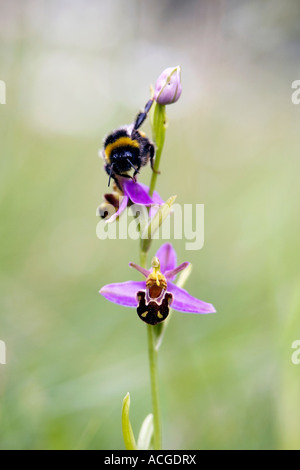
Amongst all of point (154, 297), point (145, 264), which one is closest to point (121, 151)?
point (145, 264)

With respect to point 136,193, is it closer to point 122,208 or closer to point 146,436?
point 122,208

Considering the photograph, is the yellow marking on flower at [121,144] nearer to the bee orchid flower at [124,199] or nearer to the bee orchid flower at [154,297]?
the bee orchid flower at [124,199]

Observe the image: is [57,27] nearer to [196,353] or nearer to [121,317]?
[121,317]

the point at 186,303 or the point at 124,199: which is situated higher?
the point at 124,199

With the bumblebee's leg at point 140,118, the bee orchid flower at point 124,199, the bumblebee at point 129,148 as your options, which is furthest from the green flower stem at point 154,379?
the bumblebee's leg at point 140,118

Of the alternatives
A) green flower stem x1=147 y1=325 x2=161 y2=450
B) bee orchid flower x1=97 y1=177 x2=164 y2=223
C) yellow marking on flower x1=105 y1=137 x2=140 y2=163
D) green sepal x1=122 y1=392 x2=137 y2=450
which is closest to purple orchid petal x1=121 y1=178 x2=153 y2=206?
bee orchid flower x1=97 y1=177 x2=164 y2=223
